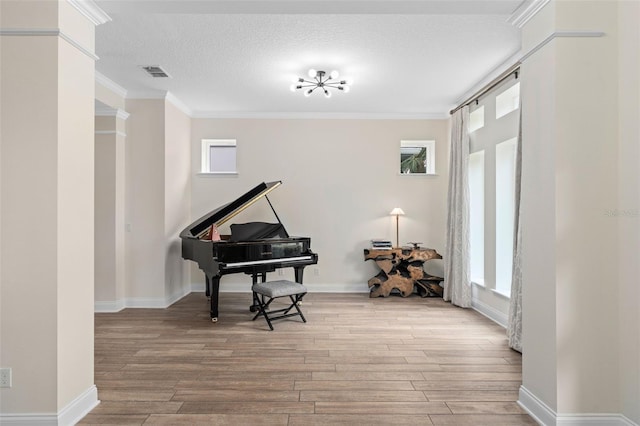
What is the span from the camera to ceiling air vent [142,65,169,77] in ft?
14.1

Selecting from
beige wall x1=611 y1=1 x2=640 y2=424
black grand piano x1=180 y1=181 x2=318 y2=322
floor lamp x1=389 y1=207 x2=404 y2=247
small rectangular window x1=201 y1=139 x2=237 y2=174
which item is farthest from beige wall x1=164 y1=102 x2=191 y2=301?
beige wall x1=611 y1=1 x2=640 y2=424

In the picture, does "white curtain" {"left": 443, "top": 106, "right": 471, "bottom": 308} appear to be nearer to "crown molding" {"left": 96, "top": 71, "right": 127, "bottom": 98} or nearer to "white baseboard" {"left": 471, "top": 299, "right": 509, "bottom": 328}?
"white baseboard" {"left": 471, "top": 299, "right": 509, "bottom": 328}

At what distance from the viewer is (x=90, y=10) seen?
2510mm

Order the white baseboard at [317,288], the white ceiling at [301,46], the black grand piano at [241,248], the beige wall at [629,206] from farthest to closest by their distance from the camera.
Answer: the white baseboard at [317,288]
the black grand piano at [241,248]
the white ceiling at [301,46]
the beige wall at [629,206]

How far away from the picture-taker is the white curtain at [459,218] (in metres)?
5.19

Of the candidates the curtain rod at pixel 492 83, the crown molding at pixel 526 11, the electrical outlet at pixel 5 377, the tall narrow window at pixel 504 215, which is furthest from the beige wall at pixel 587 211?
the electrical outlet at pixel 5 377

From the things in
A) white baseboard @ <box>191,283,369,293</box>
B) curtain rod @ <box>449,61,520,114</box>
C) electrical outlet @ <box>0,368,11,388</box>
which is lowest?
white baseboard @ <box>191,283,369,293</box>

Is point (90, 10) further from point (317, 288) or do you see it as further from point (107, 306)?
point (317, 288)

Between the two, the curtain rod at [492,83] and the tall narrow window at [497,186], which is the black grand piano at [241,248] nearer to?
the tall narrow window at [497,186]

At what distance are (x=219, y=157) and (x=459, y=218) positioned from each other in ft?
13.3

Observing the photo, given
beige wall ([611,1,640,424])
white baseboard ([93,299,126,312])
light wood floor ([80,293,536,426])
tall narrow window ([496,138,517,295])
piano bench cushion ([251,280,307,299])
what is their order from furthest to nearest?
white baseboard ([93,299,126,312]) → tall narrow window ([496,138,517,295]) → piano bench cushion ([251,280,307,299]) → light wood floor ([80,293,536,426]) → beige wall ([611,1,640,424])

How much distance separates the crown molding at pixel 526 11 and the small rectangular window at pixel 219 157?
4.75m

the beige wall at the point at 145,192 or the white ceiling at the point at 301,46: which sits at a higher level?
the white ceiling at the point at 301,46

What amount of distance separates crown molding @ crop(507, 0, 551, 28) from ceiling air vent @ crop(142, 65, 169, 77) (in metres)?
3.68
